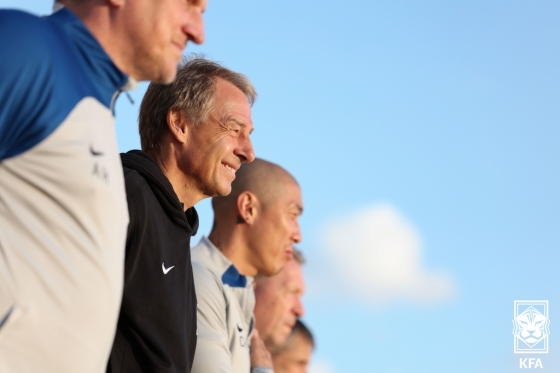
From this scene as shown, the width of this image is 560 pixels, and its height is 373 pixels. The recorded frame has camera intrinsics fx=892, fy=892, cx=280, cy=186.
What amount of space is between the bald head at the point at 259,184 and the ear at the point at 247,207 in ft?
0.09

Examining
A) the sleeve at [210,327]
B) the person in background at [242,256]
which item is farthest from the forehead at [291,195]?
the sleeve at [210,327]

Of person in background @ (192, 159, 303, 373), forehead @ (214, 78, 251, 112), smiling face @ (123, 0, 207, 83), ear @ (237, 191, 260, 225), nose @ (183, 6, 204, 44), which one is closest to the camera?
smiling face @ (123, 0, 207, 83)

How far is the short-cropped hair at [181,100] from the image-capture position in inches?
170

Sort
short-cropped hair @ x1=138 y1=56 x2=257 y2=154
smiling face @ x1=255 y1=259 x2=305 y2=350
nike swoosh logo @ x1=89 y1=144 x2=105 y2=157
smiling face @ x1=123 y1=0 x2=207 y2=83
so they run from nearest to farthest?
nike swoosh logo @ x1=89 y1=144 x2=105 y2=157, smiling face @ x1=123 y1=0 x2=207 y2=83, short-cropped hair @ x1=138 y1=56 x2=257 y2=154, smiling face @ x1=255 y1=259 x2=305 y2=350

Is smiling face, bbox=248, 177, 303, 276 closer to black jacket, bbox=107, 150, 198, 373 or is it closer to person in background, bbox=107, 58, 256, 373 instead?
person in background, bbox=107, 58, 256, 373

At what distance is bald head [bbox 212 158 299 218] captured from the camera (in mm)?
6055

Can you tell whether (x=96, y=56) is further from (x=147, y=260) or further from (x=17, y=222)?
(x=147, y=260)

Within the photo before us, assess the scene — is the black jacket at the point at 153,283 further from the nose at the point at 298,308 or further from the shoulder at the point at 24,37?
the nose at the point at 298,308

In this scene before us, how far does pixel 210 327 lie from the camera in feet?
15.0

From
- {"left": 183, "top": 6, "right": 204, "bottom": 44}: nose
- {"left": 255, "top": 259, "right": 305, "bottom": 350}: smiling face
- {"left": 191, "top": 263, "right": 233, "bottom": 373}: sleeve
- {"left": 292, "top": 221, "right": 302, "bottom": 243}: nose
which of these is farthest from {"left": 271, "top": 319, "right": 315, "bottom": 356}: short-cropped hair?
{"left": 183, "top": 6, "right": 204, "bottom": 44}: nose

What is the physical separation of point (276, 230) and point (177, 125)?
1.96 metres

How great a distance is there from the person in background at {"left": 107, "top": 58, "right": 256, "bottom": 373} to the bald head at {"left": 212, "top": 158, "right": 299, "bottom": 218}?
1.46 m

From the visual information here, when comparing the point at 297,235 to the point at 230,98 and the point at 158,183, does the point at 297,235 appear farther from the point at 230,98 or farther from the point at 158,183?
the point at 158,183

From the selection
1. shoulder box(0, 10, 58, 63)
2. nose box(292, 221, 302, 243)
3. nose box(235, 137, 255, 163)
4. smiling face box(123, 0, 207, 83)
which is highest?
nose box(235, 137, 255, 163)
